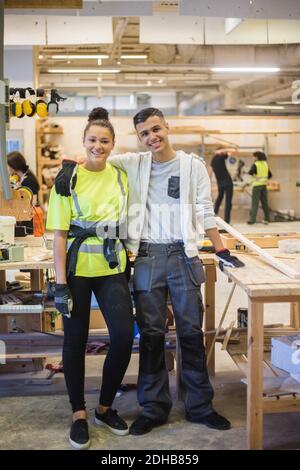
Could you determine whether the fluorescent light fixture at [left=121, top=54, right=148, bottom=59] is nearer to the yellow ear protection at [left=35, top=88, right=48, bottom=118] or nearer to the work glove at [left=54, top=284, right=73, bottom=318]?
the yellow ear protection at [left=35, top=88, right=48, bottom=118]

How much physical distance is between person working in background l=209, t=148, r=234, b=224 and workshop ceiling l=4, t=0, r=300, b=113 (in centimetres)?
168

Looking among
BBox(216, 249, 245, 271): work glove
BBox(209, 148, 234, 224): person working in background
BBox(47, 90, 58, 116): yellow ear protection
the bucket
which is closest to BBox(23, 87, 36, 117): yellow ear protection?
BBox(47, 90, 58, 116): yellow ear protection

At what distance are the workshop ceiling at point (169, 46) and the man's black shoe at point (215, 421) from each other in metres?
2.45

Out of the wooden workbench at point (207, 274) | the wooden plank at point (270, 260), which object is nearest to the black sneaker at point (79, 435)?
the wooden workbench at point (207, 274)

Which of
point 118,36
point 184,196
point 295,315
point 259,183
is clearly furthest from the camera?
point 259,183

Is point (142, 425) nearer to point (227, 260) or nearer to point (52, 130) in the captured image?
point (227, 260)

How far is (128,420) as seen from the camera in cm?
296

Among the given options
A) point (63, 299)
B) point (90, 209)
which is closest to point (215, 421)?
point (63, 299)

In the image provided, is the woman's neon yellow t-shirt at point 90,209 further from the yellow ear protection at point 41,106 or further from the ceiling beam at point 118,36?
the ceiling beam at point 118,36

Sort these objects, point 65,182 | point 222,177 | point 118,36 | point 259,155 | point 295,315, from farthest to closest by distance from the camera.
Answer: point 259,155 → point 222,177 → point 118,36 → point 295,315 → point 65,182

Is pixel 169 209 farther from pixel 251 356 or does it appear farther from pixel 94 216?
pixel 251 356

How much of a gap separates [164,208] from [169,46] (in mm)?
8937

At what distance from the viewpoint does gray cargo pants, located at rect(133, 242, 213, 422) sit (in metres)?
2.78

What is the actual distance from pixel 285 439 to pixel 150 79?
40.3ft
